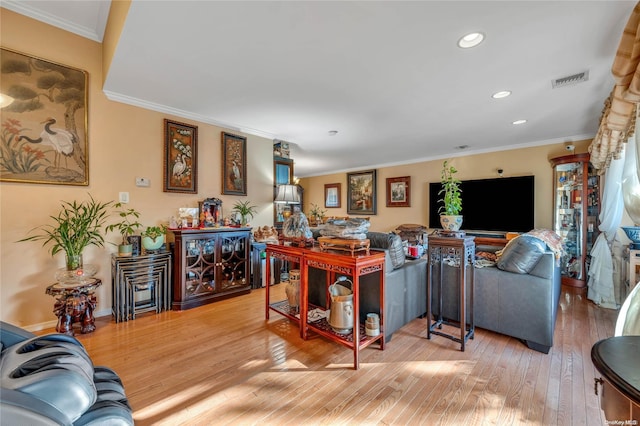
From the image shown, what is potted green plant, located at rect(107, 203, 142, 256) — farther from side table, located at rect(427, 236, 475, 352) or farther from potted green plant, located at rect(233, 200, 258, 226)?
side table, located at rect(427, 236, 475, 352)

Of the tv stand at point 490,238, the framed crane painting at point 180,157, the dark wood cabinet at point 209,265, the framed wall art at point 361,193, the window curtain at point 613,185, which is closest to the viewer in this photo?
the window curtain at point 613,185

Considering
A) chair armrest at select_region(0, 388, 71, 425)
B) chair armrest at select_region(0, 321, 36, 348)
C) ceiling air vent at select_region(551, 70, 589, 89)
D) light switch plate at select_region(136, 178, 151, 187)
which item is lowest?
chair armrest at select_region(0, 321, 36, 348)

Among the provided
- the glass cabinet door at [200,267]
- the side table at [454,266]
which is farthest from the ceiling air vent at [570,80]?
the glass cabinet door at [200,267]

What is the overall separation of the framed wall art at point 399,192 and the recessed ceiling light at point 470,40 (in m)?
4.37

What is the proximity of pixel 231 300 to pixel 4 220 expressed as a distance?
7.32ft

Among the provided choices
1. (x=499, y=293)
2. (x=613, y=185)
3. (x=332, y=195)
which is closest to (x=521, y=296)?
(x=499, y=293)

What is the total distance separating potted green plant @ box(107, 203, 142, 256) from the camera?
2.71m

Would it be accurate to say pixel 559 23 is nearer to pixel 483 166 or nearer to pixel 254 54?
pixel 254 54

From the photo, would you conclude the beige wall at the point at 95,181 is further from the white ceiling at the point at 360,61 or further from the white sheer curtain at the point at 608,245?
the white sheer curtain at the point at 608,245

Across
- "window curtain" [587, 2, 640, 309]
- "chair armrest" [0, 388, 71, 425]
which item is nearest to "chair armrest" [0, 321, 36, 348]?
"chair armrest" [0, 388, 71, 425]

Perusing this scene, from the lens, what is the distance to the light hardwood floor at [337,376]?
56.9 inches

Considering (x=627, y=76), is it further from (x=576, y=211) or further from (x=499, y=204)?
(x=499, y=204)

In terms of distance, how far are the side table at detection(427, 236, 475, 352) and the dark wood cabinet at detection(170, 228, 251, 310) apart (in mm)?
2361

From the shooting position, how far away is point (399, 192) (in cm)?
626
